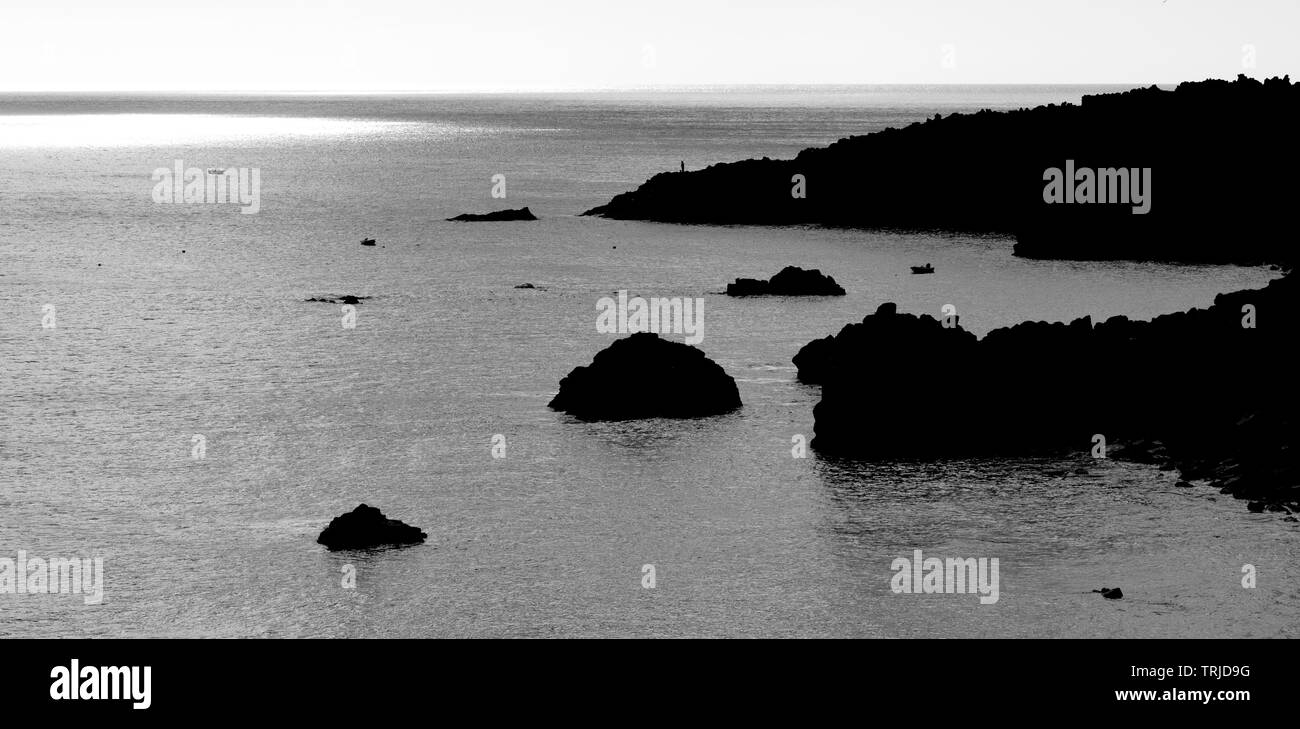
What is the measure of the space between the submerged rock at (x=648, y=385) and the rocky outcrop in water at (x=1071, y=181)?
5508 centimetres

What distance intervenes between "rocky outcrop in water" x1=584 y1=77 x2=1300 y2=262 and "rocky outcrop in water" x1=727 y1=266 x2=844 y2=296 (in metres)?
26.8

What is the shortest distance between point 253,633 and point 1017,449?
22.0m

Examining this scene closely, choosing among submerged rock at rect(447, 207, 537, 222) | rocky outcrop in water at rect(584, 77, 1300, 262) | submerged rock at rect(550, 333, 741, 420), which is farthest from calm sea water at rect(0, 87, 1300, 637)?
submerged rock at rect(447, 207, 537, 222)

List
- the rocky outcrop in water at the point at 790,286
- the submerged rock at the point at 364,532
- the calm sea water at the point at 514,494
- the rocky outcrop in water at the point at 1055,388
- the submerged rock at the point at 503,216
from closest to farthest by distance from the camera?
1. the calm sea water at the point at 514,494
2. the submerged rock at the point at 364,532
3. the rocky outcrop in water at the point at 1055,388
4. the rocky outcrop in water at the point at 790,286
5. the submerged rock at the point at 503,216

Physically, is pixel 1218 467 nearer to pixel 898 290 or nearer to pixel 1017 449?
pixel 1017 449

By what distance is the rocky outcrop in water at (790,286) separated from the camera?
75438 mm

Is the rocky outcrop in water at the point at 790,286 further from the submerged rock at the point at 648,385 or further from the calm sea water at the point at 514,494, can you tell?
the submerged rock at the point at 648,385

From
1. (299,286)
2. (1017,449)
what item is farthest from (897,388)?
(299,286)

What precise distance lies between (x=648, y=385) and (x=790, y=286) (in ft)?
95.6

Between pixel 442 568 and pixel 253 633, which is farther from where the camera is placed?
pixel 442 568

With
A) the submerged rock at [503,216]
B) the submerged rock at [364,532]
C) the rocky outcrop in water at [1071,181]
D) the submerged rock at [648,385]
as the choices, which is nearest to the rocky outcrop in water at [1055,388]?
the submerged rock at [648,385]

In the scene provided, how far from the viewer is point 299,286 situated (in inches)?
3305

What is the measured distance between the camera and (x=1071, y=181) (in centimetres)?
11719

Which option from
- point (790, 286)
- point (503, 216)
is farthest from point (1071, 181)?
point (790, 286)
